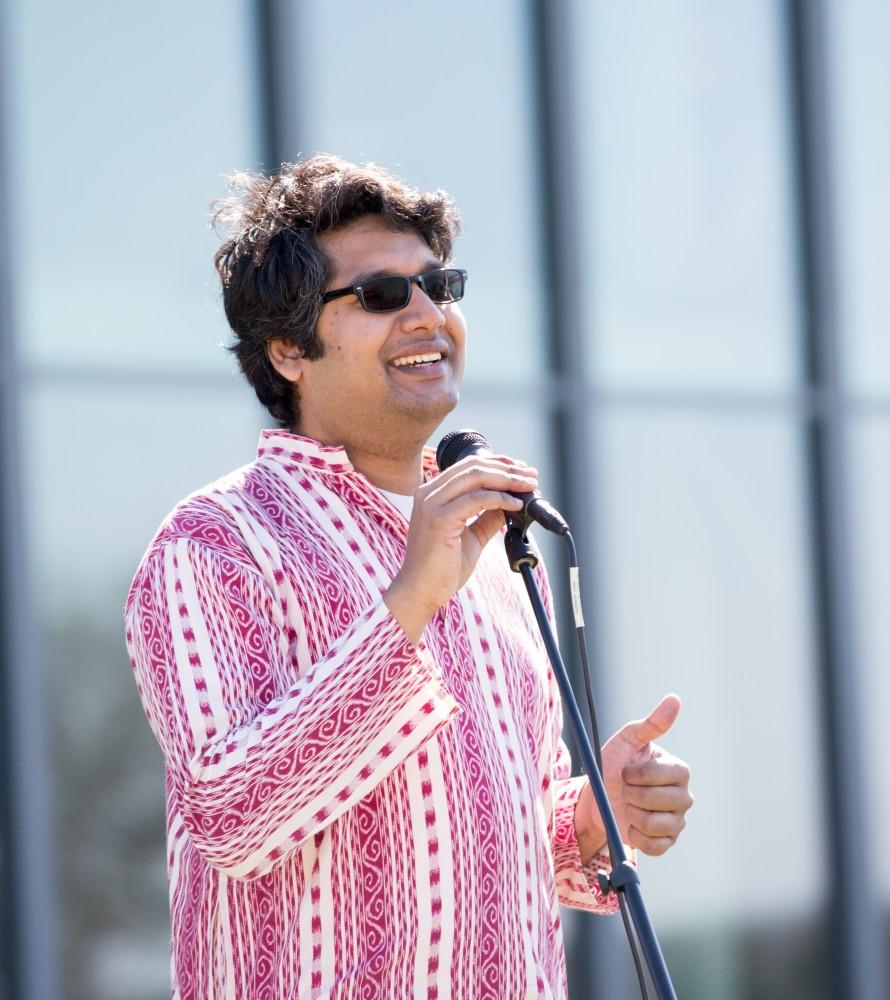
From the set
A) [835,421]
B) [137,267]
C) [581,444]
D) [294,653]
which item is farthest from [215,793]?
[835,421]

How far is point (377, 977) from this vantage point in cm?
206

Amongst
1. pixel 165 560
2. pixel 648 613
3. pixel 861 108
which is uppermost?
pixel 861 108

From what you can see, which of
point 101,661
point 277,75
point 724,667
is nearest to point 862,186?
point 724,667

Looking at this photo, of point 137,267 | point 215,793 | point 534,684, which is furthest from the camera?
point 137,267

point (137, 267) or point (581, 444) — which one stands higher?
point (137, 267)

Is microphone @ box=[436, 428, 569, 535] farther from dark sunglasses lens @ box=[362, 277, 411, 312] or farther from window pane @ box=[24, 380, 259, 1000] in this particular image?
window pane @ box=[24, 380, 259, 1000]

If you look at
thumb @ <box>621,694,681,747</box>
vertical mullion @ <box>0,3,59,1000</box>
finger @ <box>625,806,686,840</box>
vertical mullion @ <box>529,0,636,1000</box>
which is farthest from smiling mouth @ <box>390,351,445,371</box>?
vertical mullion @ <box>529,0,636,1000</box>

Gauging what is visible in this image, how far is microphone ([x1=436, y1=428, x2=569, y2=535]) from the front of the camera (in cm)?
194

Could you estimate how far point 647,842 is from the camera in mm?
2316

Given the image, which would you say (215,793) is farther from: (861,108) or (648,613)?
(861,108)

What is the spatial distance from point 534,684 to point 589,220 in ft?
11.7

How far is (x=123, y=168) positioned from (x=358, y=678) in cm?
324

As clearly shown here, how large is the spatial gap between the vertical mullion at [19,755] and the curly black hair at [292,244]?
2.14m

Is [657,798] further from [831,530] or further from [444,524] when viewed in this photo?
[831,530]
